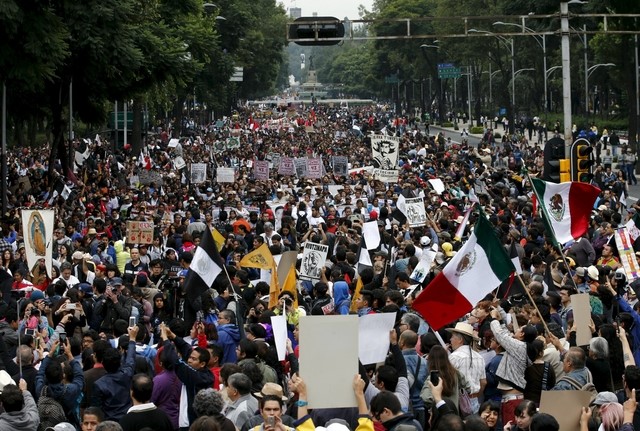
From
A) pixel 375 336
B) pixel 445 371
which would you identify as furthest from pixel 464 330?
pixel 445 371

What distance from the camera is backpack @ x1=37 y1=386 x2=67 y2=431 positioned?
11.1m

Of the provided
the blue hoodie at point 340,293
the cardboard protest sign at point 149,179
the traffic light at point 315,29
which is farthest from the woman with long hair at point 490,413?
the cardboard protest sign at point 149,179

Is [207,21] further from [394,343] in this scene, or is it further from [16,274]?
[394,343]

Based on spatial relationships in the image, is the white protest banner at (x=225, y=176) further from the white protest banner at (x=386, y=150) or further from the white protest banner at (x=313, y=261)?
the white protest banner at (x=313, y=261)

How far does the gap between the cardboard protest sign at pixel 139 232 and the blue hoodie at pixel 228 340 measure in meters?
9.63

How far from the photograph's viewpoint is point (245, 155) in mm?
56500

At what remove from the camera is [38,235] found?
18172 millimetres

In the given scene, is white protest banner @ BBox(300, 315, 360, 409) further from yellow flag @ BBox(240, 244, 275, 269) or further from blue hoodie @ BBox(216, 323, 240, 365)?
yellow flag @ BBox(240, 244, 275, 269)

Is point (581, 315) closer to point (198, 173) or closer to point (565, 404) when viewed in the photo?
→ point (565, 404)

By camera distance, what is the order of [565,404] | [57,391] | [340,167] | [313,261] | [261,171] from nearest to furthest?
[565,404] < [57,391] < [313,261] < [261,171] < [340,167]

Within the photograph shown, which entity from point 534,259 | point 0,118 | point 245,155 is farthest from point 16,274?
point 245,155

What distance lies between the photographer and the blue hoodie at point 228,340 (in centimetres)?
1316

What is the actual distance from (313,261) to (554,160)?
23.2ft

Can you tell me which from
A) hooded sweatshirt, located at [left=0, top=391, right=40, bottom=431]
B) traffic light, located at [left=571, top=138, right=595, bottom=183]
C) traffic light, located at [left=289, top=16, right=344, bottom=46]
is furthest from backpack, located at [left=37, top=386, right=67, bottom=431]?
traffic light, located at [left=289, top=16, right=344, bottom=46]
